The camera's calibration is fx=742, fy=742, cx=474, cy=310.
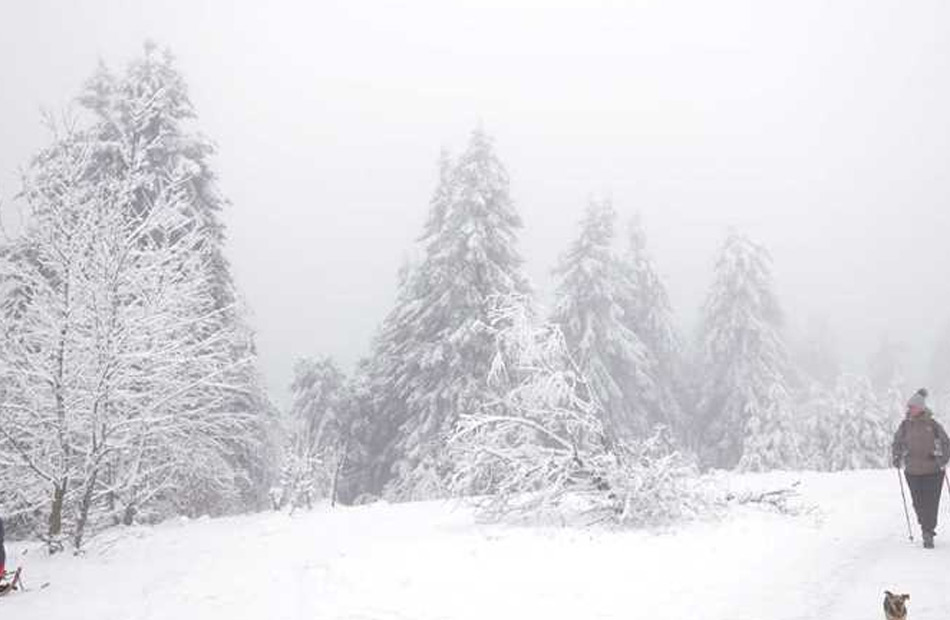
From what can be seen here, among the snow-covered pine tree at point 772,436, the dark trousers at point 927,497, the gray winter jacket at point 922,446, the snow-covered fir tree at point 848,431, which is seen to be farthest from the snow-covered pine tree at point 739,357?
the dark trousers at point 927,497

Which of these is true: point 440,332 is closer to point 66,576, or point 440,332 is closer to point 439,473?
point 439,473

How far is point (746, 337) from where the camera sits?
3678 cm

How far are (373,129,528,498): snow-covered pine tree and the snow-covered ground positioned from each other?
1197 cm

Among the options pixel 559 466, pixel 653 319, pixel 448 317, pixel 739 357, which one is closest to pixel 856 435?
pixel 739 357

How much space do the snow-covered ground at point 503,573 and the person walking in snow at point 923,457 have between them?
495 mm

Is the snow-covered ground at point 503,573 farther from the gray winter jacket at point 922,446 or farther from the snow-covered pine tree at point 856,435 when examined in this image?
the snow-covered pine tree at point 856,435

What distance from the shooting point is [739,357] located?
122 feet

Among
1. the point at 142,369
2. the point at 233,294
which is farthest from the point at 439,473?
the point at 142,369

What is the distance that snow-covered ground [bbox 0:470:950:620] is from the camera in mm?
7453

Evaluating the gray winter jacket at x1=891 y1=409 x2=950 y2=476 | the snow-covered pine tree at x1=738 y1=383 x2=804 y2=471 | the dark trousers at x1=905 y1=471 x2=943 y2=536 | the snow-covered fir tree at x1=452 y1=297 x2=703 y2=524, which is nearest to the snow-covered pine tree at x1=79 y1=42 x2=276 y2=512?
the snow-covered fir tree at x1=452 y1=297 x2=703 y2=524

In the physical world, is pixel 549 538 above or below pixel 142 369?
below

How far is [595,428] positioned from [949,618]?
713 cm

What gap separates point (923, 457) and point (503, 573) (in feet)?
20.8

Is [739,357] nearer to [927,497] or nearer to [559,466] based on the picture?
[559,466]
